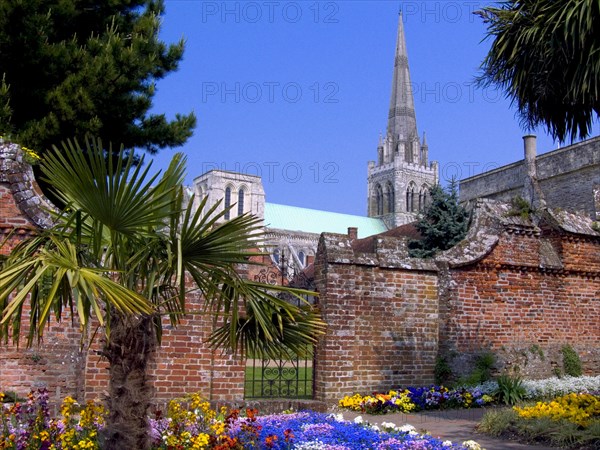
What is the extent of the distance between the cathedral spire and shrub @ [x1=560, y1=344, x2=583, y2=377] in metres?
94.0

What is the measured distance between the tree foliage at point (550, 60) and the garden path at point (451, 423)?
4.58 metres

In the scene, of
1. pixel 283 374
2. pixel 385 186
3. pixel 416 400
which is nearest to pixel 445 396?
pixel 416 400

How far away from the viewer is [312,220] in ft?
275

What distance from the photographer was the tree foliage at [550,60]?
8188mm

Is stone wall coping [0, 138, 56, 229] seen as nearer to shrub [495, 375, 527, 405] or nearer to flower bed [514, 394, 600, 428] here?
flower bed [514, 394, 600, 428]

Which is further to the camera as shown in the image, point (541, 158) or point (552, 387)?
point (541, 158)

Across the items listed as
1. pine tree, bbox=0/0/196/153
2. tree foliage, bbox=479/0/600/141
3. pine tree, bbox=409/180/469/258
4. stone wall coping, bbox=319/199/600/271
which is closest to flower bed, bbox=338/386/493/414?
stone wall coping, bbox=319/199/600/271

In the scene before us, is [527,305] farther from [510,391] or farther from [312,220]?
[312,220]

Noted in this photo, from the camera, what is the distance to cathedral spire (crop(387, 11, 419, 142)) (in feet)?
346

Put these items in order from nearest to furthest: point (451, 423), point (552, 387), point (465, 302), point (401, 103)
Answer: point (451, 423) → point (552, 387) → point (465, 302) → point (401, 103)

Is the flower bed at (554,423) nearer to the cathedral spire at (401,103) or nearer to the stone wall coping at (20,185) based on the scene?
the stone wall coping at (20,185)

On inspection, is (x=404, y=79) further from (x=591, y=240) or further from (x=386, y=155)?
(x=591, y=240)

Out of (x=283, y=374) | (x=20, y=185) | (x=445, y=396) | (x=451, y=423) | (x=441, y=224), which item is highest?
(x=441, y=224)

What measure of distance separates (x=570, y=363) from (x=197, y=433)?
8.85 metres
